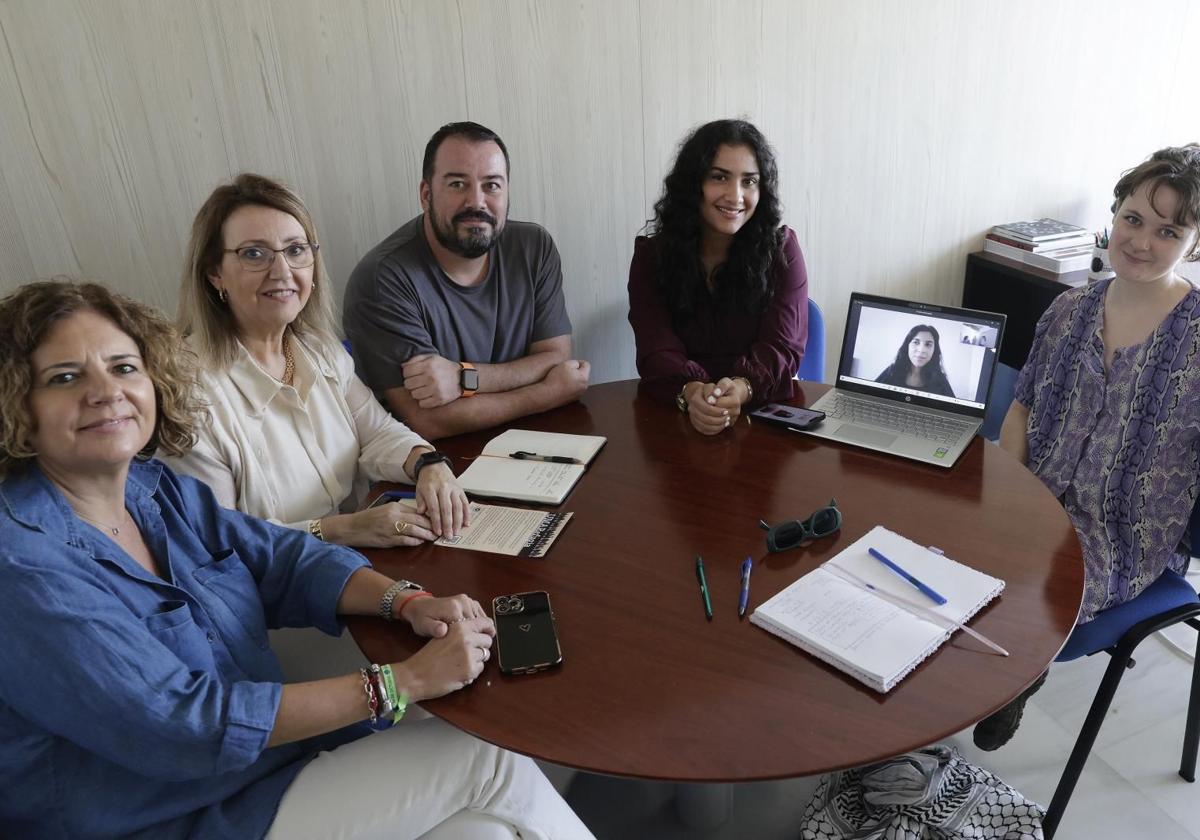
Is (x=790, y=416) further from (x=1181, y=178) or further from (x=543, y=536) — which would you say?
(x=1181, y=178)

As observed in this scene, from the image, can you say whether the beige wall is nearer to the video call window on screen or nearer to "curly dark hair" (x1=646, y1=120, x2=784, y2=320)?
"curly dark hair" (x1=646, y1=120, x2=784, y2=320)

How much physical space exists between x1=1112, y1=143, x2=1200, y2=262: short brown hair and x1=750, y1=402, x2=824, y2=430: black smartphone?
2.57ft

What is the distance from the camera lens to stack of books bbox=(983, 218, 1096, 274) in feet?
9.19

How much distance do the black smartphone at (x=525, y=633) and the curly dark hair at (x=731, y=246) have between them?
1134mm

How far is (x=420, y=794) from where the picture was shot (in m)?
1.11

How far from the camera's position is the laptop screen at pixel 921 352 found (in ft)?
5.52

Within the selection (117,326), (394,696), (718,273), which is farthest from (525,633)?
(718,273)

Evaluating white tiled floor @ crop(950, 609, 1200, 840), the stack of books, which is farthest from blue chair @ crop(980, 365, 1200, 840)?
the stack of books

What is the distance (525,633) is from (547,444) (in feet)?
2.11

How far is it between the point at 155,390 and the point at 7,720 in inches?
18.2

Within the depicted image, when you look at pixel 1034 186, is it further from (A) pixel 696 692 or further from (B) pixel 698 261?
(A) pixel 696 692

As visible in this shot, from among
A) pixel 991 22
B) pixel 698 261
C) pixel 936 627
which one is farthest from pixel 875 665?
pixel 991 22

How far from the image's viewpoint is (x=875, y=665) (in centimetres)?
105

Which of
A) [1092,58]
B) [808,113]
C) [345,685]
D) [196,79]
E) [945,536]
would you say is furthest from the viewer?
[1092,58]
